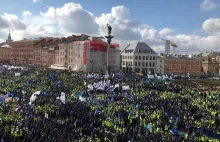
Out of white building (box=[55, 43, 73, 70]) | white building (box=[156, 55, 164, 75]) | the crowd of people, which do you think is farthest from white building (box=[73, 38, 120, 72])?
the crowd of people

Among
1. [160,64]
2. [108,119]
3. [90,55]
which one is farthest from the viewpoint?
[160,64]

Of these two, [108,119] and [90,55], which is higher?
[90,55]

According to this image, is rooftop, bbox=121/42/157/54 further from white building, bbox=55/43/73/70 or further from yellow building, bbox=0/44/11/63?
yellow building, bbox=0/44/11/63

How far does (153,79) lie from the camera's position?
50562mm

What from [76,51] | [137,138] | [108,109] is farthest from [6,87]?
[76,51]

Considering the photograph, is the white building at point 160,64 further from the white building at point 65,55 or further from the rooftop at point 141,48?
the white building at point 65,55

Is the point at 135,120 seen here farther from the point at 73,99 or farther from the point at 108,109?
the point at 73,99

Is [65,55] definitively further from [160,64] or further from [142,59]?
[160,64]

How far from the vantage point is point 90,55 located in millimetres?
84875

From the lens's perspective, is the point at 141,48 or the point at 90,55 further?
the point at 141,48

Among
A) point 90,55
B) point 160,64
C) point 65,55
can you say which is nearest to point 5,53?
point 65,55

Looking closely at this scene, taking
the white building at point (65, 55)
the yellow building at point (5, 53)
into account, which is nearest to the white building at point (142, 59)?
the white building at point (65, 55)

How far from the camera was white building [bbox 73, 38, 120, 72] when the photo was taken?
277ft

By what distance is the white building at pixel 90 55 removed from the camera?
3329 inches
